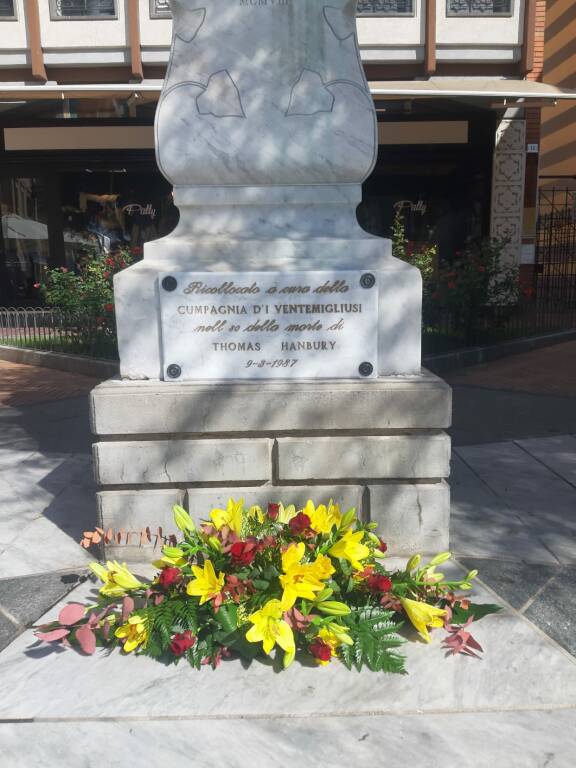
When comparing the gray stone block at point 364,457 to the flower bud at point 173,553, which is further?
the gray stone block at point 364,457

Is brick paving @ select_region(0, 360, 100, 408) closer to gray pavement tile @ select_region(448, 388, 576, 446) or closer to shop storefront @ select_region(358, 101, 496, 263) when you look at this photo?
gray pavement tile @ select_region(448, 388, 576, 446)

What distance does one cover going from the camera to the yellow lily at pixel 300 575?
2.76 m

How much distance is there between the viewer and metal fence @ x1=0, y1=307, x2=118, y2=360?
10.2 meters

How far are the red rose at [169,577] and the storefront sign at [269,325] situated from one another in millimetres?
1010

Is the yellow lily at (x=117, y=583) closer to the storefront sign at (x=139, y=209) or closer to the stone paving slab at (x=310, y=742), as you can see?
the stone paving slab at (x=310, y=742)

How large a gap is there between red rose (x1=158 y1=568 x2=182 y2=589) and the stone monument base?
0.63m

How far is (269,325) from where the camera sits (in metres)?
3.57

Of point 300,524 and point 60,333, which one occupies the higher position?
point 300,524

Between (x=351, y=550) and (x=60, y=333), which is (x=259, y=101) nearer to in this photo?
(x=351, y=550)

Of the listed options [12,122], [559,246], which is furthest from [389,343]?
[559,246]

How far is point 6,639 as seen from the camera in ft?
9.97

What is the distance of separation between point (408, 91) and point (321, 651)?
11.5m

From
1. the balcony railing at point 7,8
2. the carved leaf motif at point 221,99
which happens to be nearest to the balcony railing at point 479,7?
the balcony railing at point 7,8

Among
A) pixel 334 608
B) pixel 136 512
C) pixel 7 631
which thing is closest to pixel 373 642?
pixel 334 608
